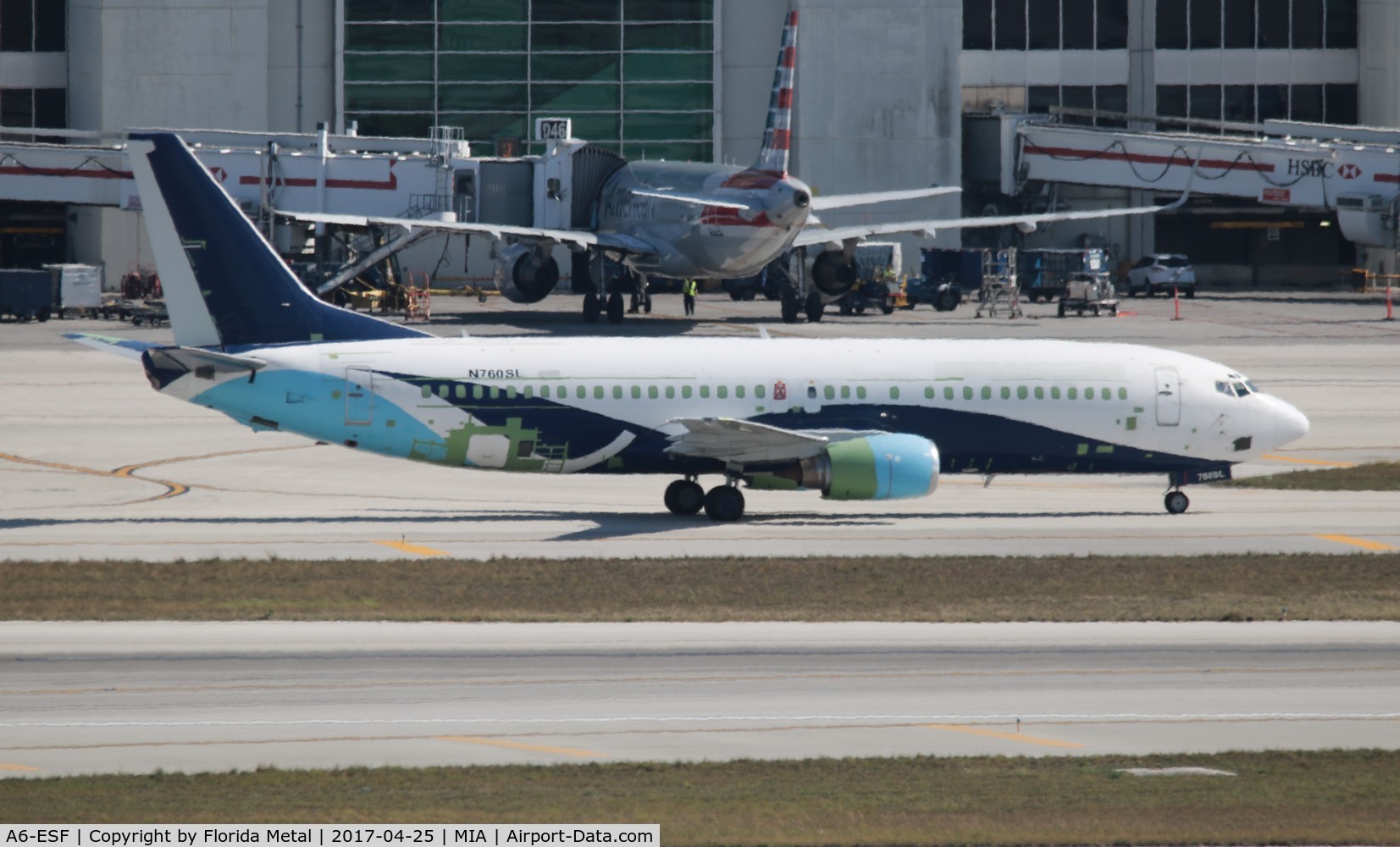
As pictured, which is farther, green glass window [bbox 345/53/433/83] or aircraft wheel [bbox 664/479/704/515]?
green glass window [bbox 345/53/433/83]

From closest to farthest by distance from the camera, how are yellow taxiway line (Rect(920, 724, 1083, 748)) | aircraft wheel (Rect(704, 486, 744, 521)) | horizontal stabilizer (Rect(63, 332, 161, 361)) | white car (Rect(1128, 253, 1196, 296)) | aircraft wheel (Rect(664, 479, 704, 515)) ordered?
1. yellow taxiway line (Rect(920, 724, 1083, 748))
2. horizontal stabilizer (Rect(63, 332, 161, 361))
3. aircraft wheel (Rect(704, 486, 744, 521))
4. aircraft wheel (Rect(664, 479, 704, 515))
5. white car (Rect(1128, 253, 1196, 296))

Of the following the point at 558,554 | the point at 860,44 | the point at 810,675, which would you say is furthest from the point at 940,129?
the point at 810,675

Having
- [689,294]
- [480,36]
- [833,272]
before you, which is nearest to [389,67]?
[480,36]

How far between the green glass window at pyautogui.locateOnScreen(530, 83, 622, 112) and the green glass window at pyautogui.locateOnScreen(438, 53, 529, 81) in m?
1.46

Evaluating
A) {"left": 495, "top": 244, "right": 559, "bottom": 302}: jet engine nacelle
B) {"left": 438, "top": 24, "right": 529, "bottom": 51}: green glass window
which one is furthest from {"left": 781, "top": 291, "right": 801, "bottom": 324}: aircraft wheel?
{"left": 438, "top": 24, "right": 529, "bottom": 51}: green glass window

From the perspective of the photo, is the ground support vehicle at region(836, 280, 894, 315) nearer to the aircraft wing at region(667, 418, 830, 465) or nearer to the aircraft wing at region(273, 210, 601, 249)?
the aircraft wing at region(273, 210, 601, 249)

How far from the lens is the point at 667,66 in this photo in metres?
107

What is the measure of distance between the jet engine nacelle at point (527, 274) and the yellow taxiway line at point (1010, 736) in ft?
208

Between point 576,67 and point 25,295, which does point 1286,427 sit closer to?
point 25,295

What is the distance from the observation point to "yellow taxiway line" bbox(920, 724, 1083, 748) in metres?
19.7

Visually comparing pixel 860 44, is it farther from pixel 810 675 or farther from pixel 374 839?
pixel 374 839

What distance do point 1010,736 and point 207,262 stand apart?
2202 centimetres

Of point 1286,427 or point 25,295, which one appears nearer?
point 1286,427

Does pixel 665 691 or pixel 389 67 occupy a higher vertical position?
pixel 389 67
